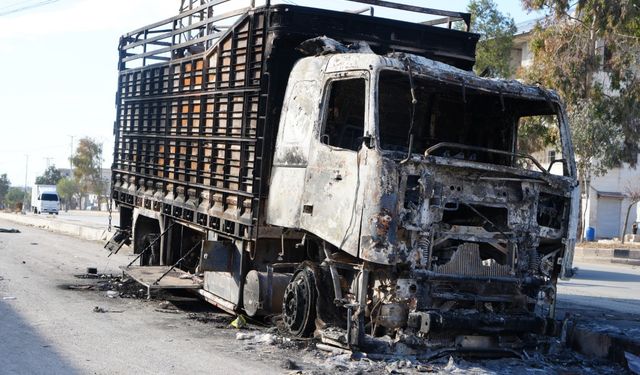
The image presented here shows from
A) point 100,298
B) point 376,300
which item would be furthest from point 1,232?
point 376,300

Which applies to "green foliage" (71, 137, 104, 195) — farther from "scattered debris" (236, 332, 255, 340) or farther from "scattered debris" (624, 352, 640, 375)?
"scattered debris" (624, 352, 640, 375)

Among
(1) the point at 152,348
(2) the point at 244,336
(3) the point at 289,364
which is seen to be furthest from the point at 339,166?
(1) the point at 152,348

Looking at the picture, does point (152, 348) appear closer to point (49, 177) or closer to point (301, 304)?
point (301, 304)

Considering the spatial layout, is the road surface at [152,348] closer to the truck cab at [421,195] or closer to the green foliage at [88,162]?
the truck cab at [421,195]

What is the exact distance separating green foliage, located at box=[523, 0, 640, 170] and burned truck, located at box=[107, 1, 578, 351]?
60.3ft

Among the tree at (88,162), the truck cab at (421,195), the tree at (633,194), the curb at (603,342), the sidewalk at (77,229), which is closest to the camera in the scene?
the truck cab at (421,195)

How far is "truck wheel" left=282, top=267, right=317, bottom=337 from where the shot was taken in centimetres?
822

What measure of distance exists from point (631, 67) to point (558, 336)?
22.5 metres

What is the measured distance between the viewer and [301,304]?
8.36 meters

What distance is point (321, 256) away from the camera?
8.64m

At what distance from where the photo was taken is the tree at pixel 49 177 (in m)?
107

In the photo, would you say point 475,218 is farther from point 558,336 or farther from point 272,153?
point 272,153

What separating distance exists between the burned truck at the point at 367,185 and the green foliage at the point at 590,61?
18.4 metres

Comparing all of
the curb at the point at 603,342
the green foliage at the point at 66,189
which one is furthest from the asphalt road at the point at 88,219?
the green foliage at the point at 66,189
